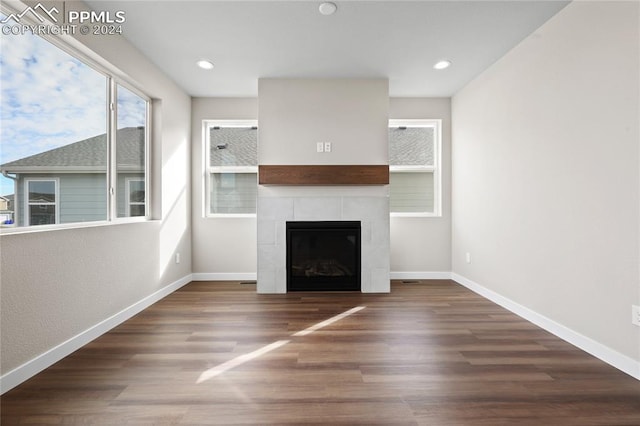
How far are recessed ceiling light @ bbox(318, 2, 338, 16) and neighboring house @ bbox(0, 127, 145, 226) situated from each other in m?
2.06

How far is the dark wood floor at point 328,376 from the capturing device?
60.7 inches

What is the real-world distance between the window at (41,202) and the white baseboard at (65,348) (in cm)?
83

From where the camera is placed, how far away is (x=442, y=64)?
11.1ft

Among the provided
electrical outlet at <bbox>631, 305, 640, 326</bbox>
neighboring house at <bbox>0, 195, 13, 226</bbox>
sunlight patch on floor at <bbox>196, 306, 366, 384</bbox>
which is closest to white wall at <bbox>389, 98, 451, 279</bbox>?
sunlight patch on floor at <bbox>196, 306, 366, 384</bbox>

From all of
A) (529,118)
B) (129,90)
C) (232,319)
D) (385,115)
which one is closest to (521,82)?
(529,118)

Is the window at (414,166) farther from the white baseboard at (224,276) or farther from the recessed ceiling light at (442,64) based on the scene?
the white baseboard at (224,276)

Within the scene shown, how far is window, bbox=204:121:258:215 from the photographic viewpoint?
4484 mm

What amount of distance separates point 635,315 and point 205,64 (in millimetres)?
4074

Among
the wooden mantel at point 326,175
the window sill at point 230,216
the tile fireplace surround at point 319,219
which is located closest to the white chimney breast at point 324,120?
the wooden mantel at point 326,175

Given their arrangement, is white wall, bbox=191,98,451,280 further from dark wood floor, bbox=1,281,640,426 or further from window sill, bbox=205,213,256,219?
dark wood floor, bbox=1,281,640,426

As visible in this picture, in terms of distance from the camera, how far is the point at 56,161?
7.16 feet

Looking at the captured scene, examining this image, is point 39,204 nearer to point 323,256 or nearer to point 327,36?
point 327,36

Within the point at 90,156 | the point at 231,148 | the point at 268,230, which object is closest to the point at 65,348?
the point at 90,156

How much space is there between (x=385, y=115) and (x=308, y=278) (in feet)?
7.14
